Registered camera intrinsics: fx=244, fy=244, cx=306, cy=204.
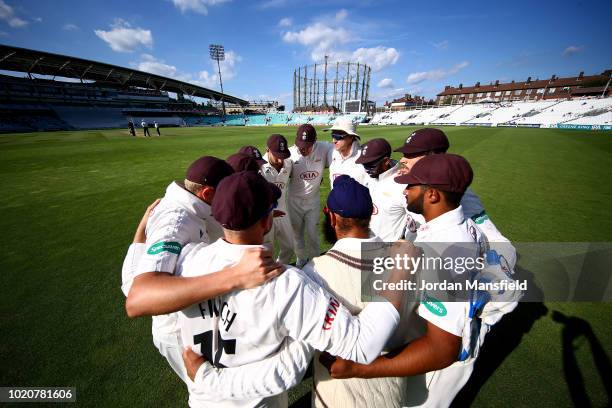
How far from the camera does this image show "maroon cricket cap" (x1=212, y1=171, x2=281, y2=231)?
51.1 inches

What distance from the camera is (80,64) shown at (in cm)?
4081

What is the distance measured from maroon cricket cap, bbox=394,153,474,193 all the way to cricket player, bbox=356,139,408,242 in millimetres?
943

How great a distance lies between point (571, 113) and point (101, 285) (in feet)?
196

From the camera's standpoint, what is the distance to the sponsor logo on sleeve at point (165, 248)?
1639 mm

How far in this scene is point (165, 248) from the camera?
5.49 feet

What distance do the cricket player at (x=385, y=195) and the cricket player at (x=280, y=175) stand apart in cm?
142

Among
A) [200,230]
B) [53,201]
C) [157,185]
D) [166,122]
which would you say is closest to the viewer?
[200,230]

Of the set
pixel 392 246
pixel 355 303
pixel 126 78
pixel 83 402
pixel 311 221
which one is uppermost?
pixel 126 78

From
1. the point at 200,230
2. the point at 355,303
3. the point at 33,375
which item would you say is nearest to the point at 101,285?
the point at 33,375

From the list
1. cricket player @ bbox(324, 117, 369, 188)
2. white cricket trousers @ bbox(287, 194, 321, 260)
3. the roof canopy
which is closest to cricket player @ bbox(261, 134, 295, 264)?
white cricket trousers @ bbox(287, 194, 321, 260)

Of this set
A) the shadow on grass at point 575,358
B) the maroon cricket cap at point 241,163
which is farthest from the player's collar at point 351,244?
the shadow on grass at point 575,358

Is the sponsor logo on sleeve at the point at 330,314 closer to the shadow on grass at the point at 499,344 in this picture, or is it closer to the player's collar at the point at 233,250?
the player's collar at the point at 233,250

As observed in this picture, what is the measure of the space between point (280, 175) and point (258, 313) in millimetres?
3353

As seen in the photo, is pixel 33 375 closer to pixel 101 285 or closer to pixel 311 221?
pixel 101 285
